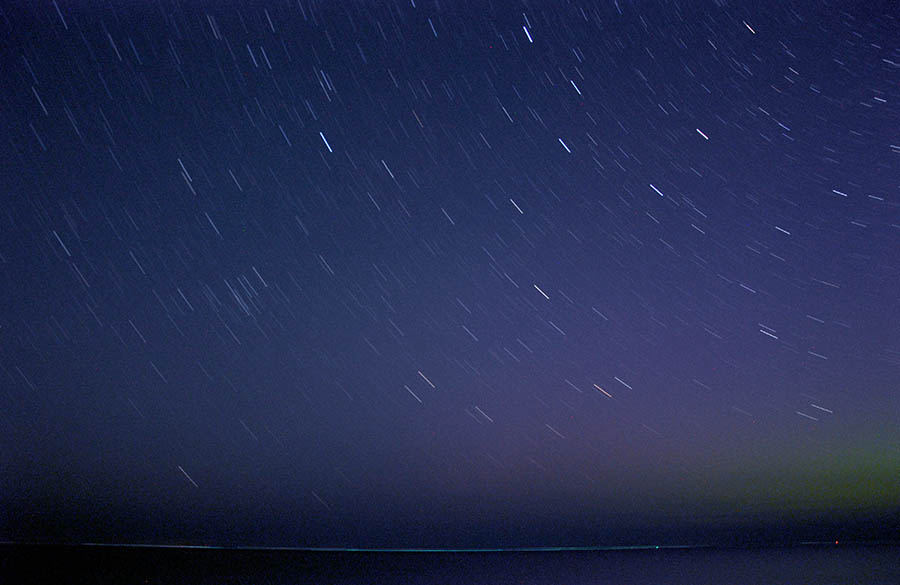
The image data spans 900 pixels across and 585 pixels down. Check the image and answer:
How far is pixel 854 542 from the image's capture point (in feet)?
15.7

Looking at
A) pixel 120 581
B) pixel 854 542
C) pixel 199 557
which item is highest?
pixel 854 542

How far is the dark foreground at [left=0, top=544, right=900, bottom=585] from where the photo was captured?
12.2ft

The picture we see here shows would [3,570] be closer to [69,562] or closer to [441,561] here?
[69,562]

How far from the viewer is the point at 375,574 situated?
3.91 metres

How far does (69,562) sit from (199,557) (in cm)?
68

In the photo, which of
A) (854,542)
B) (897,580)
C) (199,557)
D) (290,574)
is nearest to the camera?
(897,580)

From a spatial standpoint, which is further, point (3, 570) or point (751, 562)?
point (751, 562)

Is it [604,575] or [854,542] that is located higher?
[854,542]

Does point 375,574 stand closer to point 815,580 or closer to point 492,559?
point 492,559

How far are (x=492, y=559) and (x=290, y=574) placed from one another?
1216 mm

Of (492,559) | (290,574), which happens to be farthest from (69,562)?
(492,559)

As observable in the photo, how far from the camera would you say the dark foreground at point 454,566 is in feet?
12.2

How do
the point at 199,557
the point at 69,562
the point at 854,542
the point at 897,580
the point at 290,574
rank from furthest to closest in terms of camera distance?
the point at 854,542
the point at 199,557
the point at 69,562
the point at 290,574
the point at 897,580

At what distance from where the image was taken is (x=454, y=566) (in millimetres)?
4191
